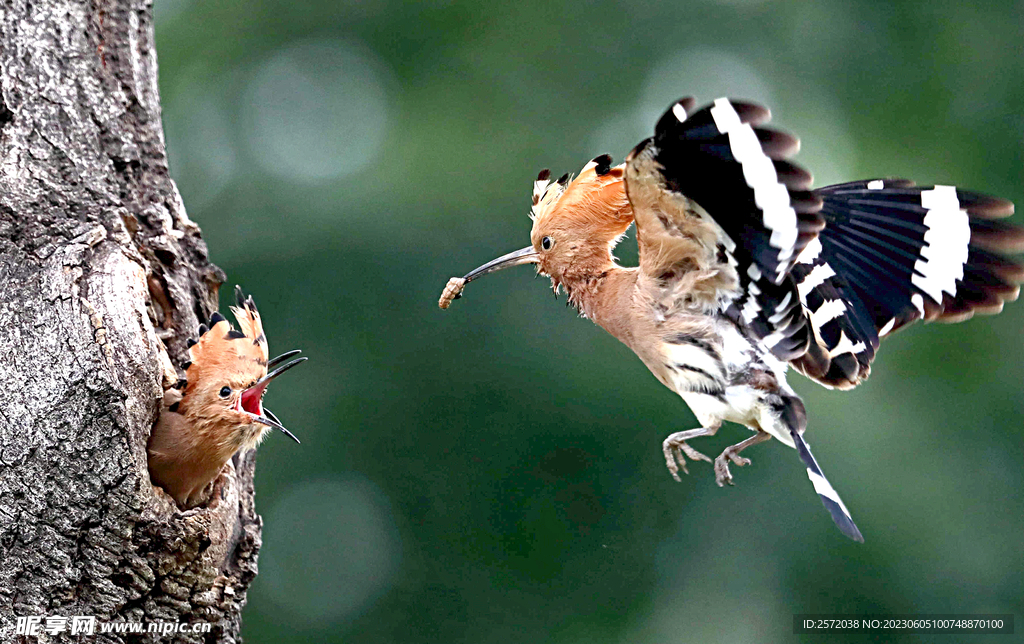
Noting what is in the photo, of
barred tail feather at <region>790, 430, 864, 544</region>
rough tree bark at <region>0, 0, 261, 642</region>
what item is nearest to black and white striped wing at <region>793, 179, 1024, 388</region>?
barred tail feather at <region>790, 430, 864, 544</region>

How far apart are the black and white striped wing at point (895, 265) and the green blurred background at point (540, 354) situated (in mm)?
2056

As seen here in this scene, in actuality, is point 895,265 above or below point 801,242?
below

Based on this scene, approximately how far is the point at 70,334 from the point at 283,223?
Answer: 10.4ft

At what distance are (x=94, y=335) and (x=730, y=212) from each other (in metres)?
0.93

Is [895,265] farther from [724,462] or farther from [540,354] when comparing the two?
[540,354]

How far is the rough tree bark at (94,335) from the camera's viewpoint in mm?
1498

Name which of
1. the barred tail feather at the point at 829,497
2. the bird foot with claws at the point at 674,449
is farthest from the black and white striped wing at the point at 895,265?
the bird foot with claws at the point at 674,449

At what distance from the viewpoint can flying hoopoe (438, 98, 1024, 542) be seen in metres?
1.47

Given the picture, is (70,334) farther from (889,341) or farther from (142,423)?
(889,341)

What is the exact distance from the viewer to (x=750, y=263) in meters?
1.63

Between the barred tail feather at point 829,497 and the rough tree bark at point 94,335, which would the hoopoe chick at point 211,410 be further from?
the barred tail feather at point 829,497

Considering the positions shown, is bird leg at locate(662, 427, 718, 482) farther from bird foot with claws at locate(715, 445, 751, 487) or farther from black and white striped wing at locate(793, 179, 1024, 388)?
black and white striped wing at locate(793, 179, 1024, 388)


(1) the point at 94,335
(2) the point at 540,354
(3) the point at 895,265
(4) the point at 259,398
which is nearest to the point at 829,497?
(3) the point at 895,265

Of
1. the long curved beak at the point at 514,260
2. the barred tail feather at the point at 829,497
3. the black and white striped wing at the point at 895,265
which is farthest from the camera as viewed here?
the long curved beak at the point at 514,260
